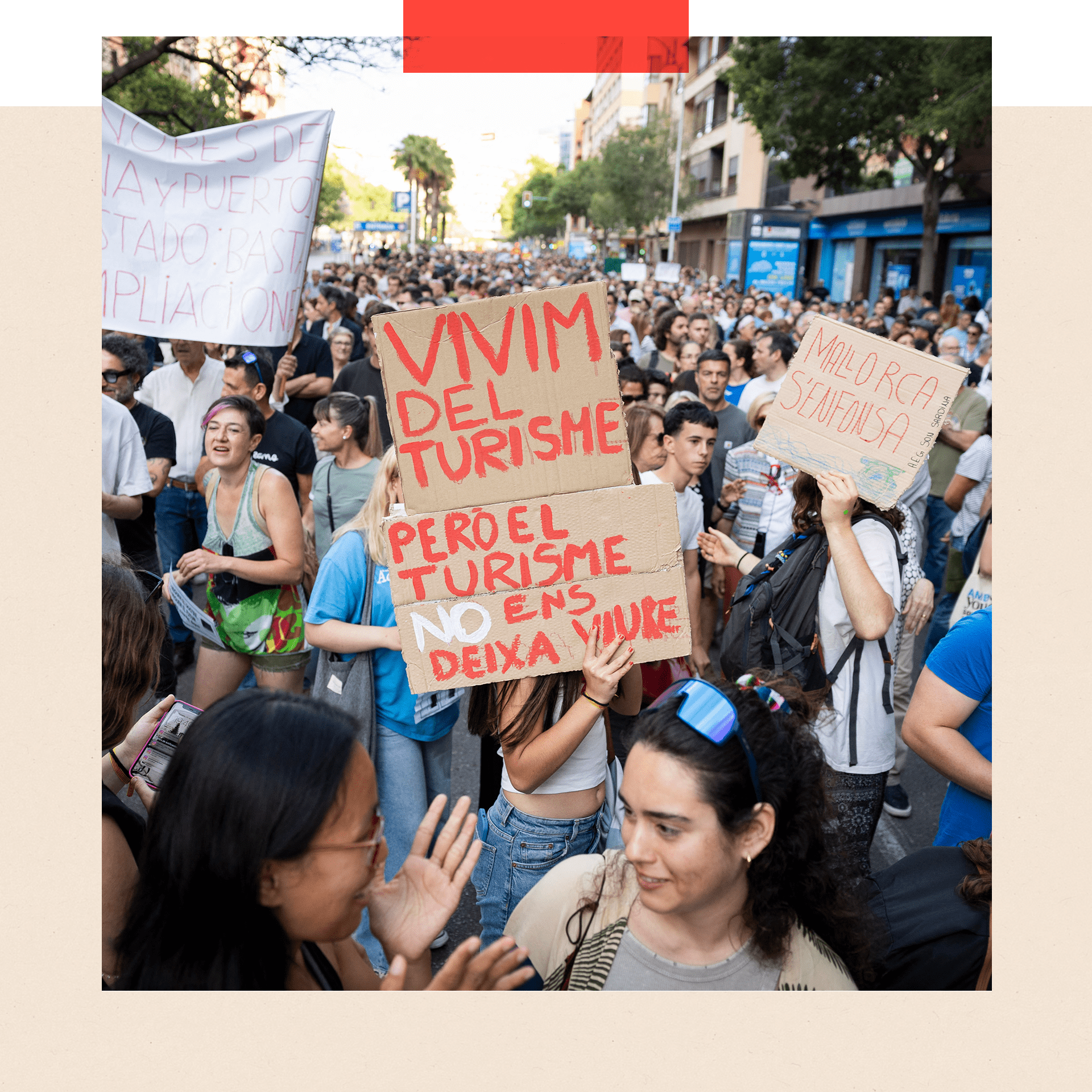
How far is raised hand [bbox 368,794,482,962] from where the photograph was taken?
1824 mm

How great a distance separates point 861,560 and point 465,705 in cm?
351

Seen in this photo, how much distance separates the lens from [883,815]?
472 centimetres

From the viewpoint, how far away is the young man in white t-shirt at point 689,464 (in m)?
4.71

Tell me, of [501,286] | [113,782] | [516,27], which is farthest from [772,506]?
[501,286]

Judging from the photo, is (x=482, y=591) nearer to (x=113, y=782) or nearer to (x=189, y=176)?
(x=113, y=782)

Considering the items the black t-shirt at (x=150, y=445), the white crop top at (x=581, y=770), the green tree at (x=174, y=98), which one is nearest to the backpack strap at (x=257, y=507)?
the black t-shirt at (x=150, y=445)

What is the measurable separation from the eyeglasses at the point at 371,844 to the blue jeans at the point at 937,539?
619 cm

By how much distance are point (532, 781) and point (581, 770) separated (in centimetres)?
17

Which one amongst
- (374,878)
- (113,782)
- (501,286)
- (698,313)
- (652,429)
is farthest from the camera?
(501,286)

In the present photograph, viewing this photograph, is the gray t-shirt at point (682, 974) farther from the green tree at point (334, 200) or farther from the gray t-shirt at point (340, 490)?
the green tree at point (334, 200)

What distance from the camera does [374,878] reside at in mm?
1775

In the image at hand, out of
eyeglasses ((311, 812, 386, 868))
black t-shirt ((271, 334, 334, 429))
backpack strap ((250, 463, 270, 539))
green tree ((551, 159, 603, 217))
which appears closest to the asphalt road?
backpack strap ((250, 463, 270, 539))

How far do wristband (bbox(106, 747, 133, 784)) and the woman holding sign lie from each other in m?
1.10

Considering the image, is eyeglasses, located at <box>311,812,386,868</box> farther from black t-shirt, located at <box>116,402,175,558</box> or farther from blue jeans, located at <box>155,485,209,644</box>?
blue jeans, located at <box>155,485,209,644</box>
